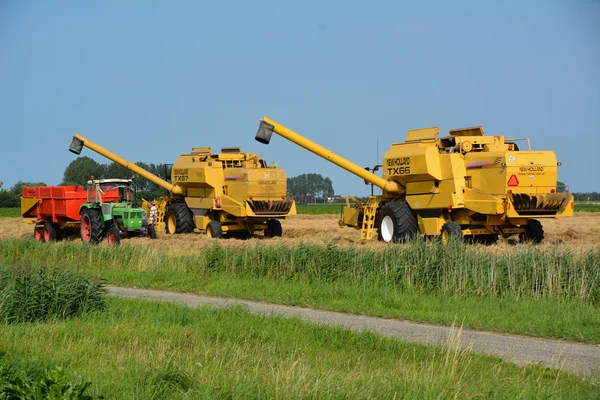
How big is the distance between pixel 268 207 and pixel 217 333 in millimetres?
18684

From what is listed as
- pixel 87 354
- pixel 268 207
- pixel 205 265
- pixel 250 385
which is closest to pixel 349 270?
pixel 205 265

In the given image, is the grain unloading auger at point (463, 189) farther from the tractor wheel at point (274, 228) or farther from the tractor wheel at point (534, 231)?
the tractor wheel at point (274, 228)

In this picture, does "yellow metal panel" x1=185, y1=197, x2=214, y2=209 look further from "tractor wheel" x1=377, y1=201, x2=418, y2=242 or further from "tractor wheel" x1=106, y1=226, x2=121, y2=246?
"tractor wheel" x1=377, y1=201, x2=418, y2=242

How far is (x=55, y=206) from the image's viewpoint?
31031 millimetres

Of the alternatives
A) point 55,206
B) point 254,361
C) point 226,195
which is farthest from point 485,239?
point 254,361

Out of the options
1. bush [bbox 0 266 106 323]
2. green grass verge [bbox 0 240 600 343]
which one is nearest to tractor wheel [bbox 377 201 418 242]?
green grass verge [bbox 0 240 600 343]

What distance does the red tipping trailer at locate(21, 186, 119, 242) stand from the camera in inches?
1190

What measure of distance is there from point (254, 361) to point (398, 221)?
16699 mm

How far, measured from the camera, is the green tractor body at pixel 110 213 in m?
28.0

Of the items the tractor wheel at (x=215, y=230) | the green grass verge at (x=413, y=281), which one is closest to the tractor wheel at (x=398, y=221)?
the tractor wheel at (x=215, y=230)

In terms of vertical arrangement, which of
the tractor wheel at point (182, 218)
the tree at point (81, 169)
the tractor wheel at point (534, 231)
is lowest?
the tractor wheel at point (534, 231)

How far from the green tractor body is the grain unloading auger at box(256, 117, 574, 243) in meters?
7.73

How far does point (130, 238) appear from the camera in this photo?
96.2ft

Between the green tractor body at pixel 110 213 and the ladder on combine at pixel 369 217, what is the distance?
762 cm
